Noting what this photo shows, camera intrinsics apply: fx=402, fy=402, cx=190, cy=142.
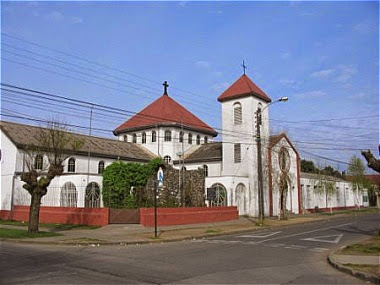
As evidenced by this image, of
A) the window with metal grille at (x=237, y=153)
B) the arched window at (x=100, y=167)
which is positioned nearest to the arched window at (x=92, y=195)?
the arched window at (x=100, y=167)

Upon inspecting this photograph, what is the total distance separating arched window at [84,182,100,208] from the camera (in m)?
33.4

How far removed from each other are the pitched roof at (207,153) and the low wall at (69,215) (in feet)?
66.4

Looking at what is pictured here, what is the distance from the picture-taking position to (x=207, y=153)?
46438mm

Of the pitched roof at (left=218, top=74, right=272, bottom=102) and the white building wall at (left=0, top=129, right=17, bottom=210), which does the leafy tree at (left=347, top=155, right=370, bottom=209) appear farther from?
the white building wall at (left=0, top=129, right=17, bottom=210)

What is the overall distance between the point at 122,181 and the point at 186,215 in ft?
23.6

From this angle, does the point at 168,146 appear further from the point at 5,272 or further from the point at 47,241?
the point at 5,272

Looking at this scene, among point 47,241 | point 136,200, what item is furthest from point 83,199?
point 47,241

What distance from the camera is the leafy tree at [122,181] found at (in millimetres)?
33469

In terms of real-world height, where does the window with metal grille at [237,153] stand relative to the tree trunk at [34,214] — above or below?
above

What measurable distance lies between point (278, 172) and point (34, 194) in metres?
28.3

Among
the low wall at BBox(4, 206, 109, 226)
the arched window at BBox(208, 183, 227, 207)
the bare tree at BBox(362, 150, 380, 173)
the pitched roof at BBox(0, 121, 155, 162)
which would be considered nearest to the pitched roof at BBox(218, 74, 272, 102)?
the arched window at BBox(208, 183, 227, 207)

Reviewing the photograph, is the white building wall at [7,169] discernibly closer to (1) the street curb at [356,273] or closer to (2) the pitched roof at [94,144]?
(2) the pitched roof at [94,144]

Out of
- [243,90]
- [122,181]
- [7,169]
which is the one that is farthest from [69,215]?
[243,90]

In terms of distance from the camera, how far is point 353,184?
64562mm
